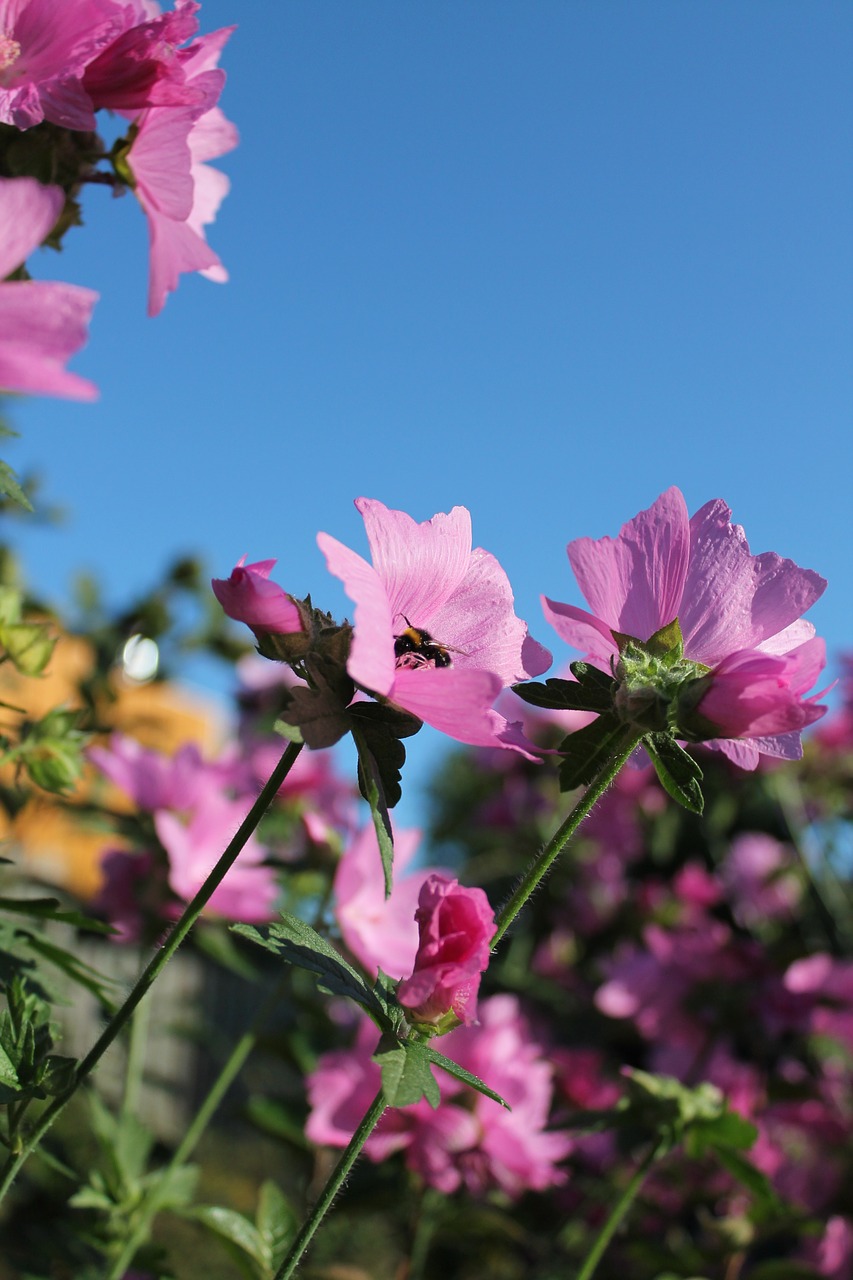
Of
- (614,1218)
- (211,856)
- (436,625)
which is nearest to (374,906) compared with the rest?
(211,856)

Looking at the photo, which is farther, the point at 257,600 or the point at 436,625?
the point at 436,625

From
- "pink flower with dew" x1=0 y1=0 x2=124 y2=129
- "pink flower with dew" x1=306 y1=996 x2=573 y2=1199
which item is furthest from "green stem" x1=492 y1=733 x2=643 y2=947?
"pink flower with dew" x1=306 y1=996 x2=573 y2=1199

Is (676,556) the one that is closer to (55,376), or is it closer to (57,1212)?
(55,376)

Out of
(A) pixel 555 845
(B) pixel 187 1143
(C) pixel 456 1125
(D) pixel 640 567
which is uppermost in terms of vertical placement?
(D) pixel 640 567

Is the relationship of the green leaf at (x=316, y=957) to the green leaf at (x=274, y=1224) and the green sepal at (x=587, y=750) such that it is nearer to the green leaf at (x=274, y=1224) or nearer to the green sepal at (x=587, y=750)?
the green sepal at (x=587, y=750)

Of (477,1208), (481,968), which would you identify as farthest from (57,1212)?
(481,968)

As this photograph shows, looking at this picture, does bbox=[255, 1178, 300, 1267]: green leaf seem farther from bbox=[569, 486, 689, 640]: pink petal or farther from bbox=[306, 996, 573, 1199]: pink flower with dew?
bbox=[569, 486, 689, 640]: pink petal

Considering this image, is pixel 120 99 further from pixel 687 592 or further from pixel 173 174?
pixel 687 592
